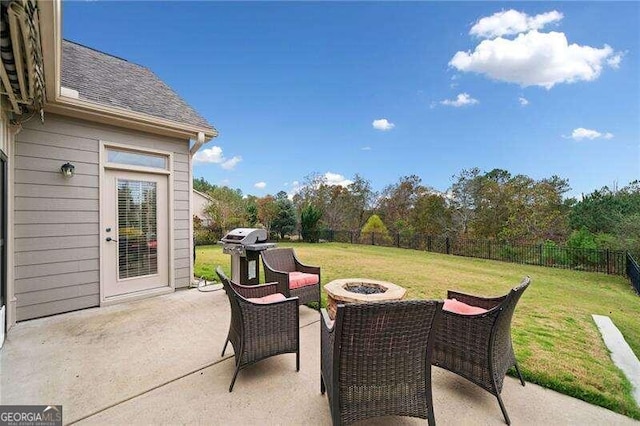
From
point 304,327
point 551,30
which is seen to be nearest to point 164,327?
point 304,327

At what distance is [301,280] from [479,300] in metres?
2.13

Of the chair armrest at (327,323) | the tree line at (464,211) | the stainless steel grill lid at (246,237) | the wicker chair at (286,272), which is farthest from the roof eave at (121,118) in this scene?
the tree line at (464,211)

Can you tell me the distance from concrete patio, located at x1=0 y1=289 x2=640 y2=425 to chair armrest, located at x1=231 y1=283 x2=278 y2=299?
1.97 ft

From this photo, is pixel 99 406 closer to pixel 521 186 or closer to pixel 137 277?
pixel 137 277

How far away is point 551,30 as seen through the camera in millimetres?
6906

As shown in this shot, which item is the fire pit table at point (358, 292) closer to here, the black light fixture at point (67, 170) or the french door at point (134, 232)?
the french door at point (134, 232)

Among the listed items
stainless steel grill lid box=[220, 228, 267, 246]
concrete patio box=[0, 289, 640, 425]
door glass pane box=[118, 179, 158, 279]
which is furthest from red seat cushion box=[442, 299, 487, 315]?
door glass pane box=[118, 179, 158, 279]

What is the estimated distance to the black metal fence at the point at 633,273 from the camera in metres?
6.23

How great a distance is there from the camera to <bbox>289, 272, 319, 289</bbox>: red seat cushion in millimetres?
3604

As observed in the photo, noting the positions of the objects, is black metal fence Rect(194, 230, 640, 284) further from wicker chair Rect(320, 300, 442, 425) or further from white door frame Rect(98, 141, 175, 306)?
white door frame Rect(98, 141, 175, 306)

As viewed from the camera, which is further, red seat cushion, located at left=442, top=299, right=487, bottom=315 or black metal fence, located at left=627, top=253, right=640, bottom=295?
black metal fence, located at left=627, top=253, right=640, bottom=295

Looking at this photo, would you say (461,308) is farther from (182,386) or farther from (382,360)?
(182,386)

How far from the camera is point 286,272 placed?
4.04 metres

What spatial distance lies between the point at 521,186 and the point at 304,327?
13728 mm
